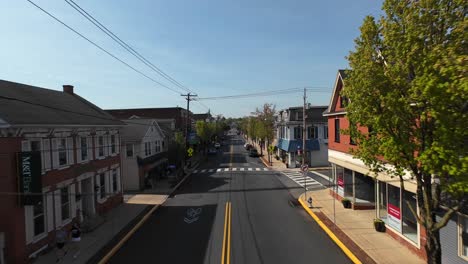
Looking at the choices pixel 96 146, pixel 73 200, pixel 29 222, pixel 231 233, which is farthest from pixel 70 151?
pixel 231 233

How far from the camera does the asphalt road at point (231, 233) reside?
13086 mm

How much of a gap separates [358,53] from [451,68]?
10.3ft

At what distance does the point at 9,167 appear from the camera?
12.3 metres

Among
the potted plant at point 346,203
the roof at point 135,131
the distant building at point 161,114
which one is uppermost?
the distant building at point 161,114

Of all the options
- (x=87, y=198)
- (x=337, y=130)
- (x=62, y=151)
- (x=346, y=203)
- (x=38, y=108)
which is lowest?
(x=346, y=203)

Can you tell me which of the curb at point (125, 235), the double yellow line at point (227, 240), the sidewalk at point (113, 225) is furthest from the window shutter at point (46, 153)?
the double yellow line at point (227, 240)

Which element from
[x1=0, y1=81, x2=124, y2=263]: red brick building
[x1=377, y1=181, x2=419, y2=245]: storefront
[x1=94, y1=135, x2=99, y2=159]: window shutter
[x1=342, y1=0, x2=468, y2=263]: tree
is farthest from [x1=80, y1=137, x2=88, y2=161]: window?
[x1=377, y1=181, x2=419, y2=245]: storefront

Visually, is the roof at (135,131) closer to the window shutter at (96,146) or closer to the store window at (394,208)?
the window shutter at (96,146)

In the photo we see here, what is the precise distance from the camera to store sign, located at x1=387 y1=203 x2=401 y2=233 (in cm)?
1434

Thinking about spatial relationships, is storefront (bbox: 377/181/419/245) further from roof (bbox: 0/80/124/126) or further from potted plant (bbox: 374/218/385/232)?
roof (bbox: 0/80/124/126)

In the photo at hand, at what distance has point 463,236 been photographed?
33.8 feet

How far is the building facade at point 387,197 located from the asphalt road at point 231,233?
10.1 ft

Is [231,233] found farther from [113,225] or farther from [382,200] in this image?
[382,200]

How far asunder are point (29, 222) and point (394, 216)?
1613 centimetres
